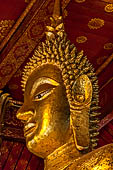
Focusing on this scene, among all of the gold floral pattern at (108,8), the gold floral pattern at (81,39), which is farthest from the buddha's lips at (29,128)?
the gold floral pattern at (81,39)

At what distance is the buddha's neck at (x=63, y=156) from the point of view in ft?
5.59

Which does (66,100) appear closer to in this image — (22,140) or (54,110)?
(54,110)

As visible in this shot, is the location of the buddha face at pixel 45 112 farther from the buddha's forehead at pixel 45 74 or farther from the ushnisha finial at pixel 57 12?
the ushnisha finial at pixel 57 12

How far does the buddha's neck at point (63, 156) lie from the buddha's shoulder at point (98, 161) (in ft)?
0.44

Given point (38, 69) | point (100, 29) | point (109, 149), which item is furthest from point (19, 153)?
point (109, 149)

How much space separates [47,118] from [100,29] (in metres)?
1.26

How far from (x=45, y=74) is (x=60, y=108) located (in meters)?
0.17

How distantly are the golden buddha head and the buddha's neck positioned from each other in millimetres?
18

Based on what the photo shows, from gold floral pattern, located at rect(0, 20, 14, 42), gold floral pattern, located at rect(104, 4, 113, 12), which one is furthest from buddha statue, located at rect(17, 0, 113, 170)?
gold floral pattern, located at rect(0, 20, 14, 42)

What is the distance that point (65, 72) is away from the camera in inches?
72.2

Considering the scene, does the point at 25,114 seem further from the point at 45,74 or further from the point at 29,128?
the point at 45,74

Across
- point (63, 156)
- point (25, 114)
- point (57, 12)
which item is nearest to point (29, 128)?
point (25, 114)

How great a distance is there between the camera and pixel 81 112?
5.73 feet

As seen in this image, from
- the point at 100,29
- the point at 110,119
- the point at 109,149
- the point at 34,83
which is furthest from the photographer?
the point at 110,119
